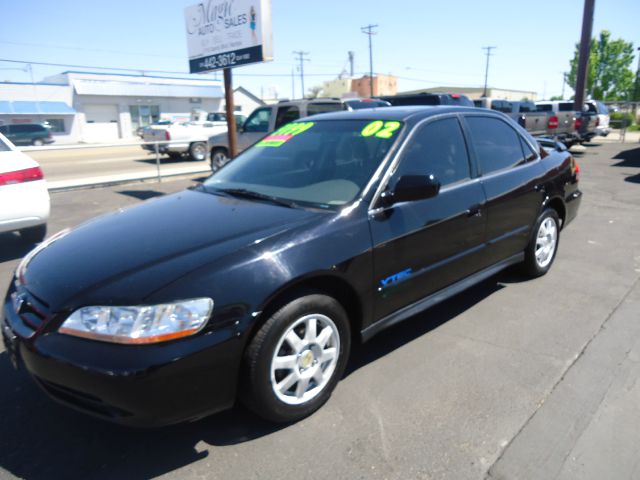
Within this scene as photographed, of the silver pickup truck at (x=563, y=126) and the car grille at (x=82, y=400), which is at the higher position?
the silver pickup truck at (x=563, y=126)

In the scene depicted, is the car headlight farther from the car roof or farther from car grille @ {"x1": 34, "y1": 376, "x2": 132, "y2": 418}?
the car roof

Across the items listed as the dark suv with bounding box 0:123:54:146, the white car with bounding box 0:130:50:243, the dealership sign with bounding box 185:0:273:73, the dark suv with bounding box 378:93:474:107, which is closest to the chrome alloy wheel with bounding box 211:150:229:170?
the dealership sign with bounding box 185:0:273:73

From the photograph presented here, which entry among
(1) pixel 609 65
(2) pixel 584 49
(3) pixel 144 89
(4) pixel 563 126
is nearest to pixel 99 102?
(3) pixel 144 89

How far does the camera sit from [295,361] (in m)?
2.53

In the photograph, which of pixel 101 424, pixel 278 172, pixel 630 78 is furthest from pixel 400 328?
pixel 630 78

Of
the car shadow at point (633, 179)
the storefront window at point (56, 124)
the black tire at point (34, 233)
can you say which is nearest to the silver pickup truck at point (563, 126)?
the car shadow at point (633, 179)

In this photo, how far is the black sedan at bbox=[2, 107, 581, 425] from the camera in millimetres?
2123

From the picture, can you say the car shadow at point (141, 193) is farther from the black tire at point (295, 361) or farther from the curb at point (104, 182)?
the black tire at point (295, 361)

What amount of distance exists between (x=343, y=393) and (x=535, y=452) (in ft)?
3.46

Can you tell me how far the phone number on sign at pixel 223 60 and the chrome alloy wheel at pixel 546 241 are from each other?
23.2 feet

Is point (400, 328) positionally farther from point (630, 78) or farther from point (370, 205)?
point (630, 78)

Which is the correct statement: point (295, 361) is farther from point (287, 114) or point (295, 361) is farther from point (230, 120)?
point (287, 114)

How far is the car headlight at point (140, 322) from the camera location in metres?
2.08

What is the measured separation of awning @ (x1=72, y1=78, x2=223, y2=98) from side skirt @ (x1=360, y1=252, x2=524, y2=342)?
153 ft
